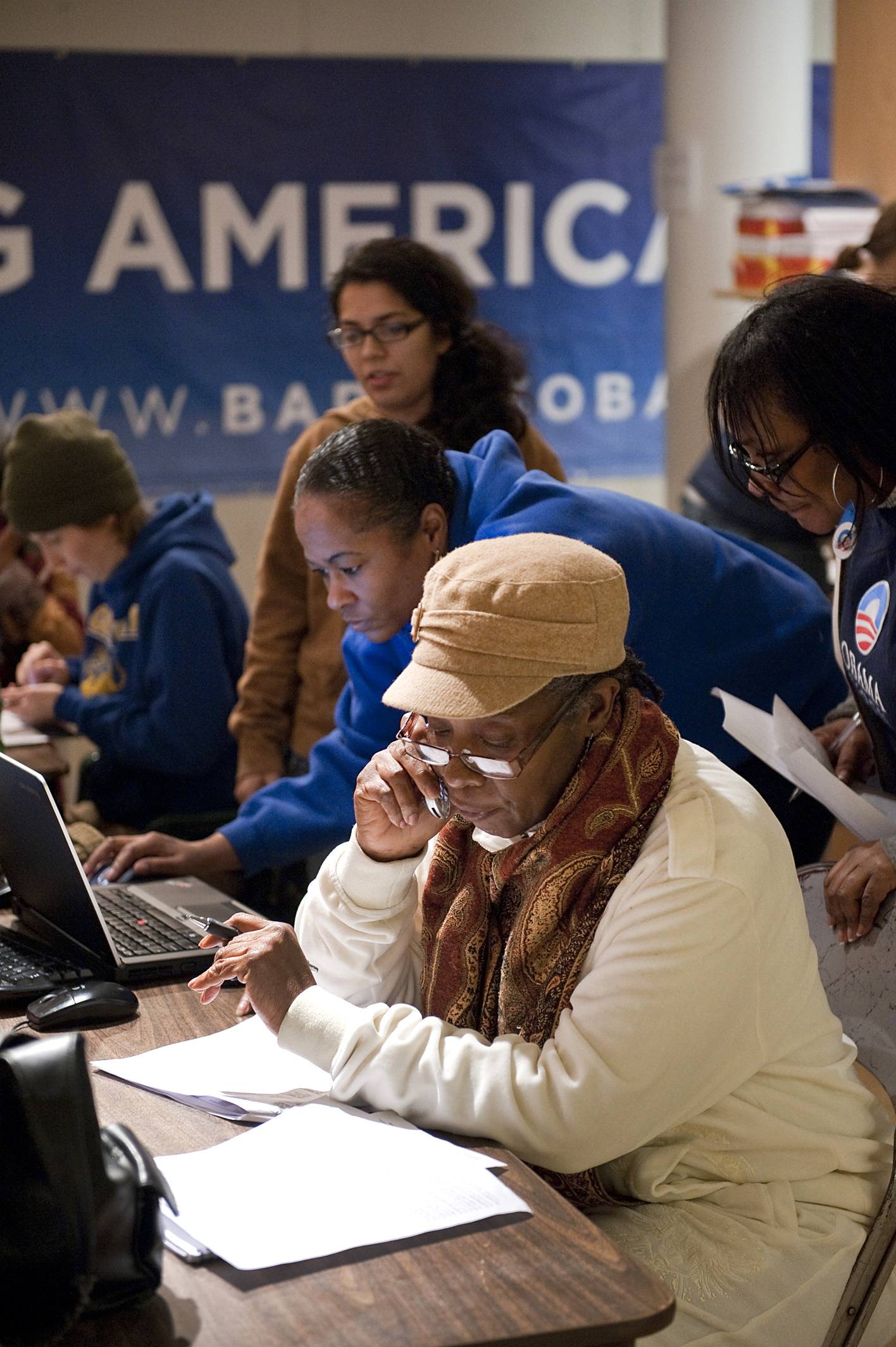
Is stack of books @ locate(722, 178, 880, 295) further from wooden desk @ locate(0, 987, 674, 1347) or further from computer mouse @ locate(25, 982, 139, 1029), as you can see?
wooden desk @ locate(0, 987, 674, 1347)

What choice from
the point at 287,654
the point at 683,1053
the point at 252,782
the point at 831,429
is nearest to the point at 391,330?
the point at 287,654

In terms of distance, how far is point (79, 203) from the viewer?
524 cm

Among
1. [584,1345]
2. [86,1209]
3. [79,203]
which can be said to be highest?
[79,203]

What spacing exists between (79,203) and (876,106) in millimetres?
2732

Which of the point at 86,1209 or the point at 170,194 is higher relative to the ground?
the point at 170,194

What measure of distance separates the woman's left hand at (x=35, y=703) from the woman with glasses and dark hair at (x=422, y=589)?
1.27 metres

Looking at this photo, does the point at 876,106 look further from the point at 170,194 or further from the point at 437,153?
the point at 170,194

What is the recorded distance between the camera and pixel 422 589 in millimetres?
2160

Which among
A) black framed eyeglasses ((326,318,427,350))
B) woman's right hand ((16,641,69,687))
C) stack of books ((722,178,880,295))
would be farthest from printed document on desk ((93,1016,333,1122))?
stack of books ((722,178,880,295))

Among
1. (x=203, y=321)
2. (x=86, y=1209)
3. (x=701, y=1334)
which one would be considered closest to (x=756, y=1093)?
(x=701, y=1334)

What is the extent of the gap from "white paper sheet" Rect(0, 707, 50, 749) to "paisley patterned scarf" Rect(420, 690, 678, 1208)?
2.05 m

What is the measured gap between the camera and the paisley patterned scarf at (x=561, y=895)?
1463mm

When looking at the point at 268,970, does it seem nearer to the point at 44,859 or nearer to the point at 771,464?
the point at 44,859

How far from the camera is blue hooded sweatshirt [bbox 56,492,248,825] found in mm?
3232
